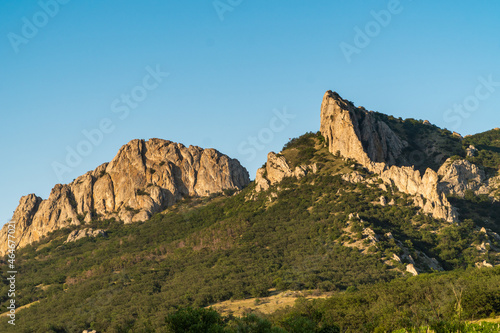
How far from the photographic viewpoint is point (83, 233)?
170375mm

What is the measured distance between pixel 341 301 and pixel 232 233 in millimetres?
59394

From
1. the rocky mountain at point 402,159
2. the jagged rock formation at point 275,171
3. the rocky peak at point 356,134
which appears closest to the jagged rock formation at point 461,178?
the rocky mountain at point 402,159

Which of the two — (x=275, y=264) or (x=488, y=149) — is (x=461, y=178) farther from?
(x=275, y=264)

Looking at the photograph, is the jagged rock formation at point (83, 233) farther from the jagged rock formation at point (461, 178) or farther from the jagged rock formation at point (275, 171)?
the jagged rock formation at point (461, 178)

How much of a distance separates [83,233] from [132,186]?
22631 mm

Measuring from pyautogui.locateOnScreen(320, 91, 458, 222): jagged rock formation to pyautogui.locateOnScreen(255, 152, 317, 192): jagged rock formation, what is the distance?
36.2 feet

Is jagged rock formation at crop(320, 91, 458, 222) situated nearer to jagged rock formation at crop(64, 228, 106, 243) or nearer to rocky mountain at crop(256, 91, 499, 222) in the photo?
rocky mountain at crop(256, 91, 499, 222)

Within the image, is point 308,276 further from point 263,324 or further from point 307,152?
point 307,152

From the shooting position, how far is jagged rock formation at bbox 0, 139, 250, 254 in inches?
7141

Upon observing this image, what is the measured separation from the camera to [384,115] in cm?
19188

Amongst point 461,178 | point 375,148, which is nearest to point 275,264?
point 461,178

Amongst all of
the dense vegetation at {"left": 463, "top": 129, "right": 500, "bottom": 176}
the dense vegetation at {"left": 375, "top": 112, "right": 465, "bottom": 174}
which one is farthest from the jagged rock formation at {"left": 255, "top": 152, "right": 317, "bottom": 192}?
the dense vegetation at {"left": 463, "top": 129, "right": 500, "bottom": 176}

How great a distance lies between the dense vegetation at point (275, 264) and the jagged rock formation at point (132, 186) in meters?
18.7

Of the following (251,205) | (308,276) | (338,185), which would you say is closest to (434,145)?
(338,185)
